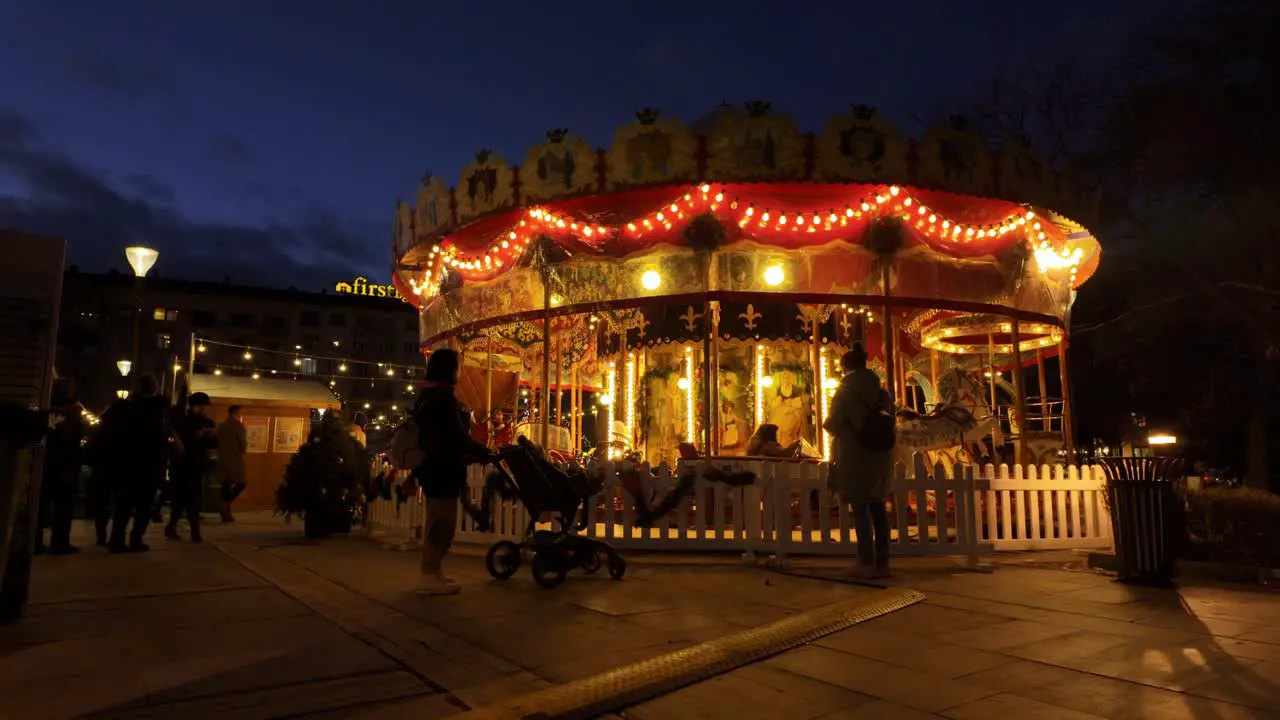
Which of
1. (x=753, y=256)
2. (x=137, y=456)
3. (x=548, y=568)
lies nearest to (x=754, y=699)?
(x=548, y=568)

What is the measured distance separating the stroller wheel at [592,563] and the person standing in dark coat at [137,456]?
476cm

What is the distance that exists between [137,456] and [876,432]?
729 centimetres

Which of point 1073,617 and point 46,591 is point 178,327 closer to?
point 46,591

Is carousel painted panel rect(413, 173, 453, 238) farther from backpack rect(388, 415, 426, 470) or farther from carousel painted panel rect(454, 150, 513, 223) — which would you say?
backpack rect(388, 415, 426, 470)

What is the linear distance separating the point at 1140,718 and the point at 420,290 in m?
14.4

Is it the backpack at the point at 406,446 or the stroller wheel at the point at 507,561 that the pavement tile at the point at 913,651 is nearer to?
the stroller wheel at the point at 507,561

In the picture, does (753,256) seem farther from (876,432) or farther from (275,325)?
(275,325)

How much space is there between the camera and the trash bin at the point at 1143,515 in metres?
6.77

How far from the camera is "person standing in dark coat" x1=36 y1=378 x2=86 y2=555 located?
8.09 metres

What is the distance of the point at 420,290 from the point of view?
15.8m

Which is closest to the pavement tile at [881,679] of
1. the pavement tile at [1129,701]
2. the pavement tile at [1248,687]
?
the pavement tile at [1129,701]

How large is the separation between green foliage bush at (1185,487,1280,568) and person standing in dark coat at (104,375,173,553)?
10.3m

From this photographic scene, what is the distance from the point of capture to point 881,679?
12.4 feet

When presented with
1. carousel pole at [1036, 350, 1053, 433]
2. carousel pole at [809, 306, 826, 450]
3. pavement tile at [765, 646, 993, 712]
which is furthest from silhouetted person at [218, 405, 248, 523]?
carousel pole at [1036, 350, 1053, 433]
